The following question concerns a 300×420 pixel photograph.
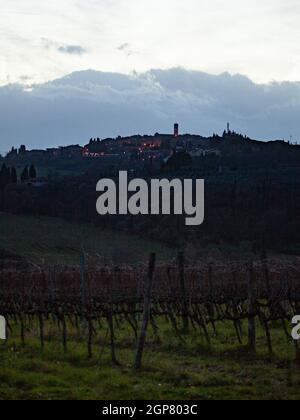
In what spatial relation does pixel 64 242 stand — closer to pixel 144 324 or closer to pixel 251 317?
pixel 251 317

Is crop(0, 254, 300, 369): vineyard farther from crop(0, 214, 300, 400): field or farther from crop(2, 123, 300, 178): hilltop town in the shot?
crop(2, 123, 300, 178): hilltop town

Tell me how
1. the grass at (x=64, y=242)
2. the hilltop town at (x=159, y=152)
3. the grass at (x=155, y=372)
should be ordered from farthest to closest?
the hilltop town at (x=159, y=152)
the grass at (x=64, y=242)
the grass at (x=155, y=372)

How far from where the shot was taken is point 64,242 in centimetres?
5388

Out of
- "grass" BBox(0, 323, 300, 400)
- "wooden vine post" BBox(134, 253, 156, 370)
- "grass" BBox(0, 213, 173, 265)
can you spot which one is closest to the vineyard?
"wooden vine post" BBox(134, 253, 156, 370)

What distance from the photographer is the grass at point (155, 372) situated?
856cm

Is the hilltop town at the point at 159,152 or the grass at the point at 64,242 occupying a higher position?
the hilltop town at the point at 159,152

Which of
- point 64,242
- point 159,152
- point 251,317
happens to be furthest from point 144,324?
point 159,152

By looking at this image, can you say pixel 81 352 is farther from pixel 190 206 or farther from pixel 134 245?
pixel 190 206
